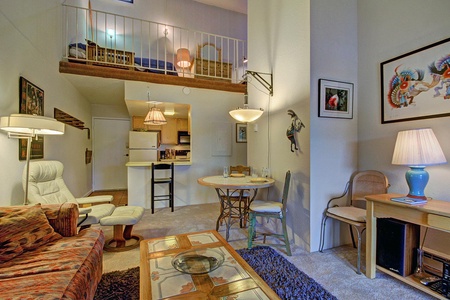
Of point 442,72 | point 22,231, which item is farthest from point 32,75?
point 442,72

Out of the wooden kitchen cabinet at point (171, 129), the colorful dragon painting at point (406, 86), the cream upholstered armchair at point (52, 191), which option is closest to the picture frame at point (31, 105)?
the cream upholstered armchair at point (52, 191)

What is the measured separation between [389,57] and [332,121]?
2.79ft

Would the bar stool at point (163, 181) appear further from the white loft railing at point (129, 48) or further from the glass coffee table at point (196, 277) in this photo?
the glass coffee table at point (196, 277)

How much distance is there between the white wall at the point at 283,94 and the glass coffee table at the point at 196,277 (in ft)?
4.29

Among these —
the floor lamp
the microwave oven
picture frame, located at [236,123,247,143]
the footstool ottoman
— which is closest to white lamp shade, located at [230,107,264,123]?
the footstool ottoman

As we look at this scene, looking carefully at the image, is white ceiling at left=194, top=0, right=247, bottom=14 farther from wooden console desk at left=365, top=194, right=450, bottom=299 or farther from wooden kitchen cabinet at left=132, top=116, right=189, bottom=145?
wooden console desk at left=365, top=194, right=450, bottom=299

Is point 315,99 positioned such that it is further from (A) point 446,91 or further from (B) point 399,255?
(B) point 399,255

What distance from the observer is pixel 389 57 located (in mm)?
2305

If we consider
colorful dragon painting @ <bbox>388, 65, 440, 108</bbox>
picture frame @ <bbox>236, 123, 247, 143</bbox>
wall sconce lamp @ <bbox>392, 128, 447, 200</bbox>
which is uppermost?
colorful dragon painting @ <bbox>388, 65, 440, 108</bbox>

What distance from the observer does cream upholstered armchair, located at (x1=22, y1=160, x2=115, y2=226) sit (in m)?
2.23

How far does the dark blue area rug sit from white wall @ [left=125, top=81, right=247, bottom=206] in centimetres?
234

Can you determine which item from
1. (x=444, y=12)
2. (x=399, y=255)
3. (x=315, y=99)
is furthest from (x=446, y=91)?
(x=399, y=255)

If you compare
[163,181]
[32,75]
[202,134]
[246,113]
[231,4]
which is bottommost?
[163,181]

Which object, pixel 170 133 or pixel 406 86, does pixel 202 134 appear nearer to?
pixel 170 133
